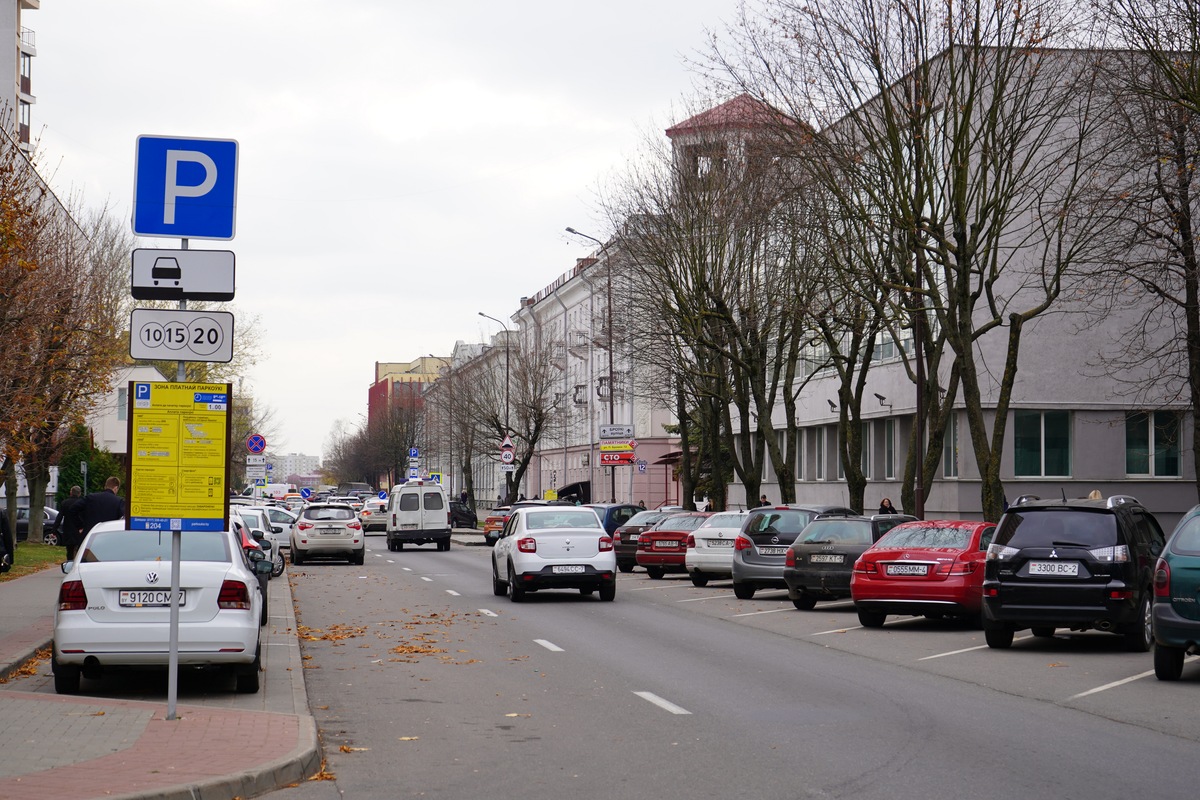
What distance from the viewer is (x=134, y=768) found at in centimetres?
793

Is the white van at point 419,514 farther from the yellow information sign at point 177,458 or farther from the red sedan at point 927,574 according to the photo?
the yellow information sign at point 177,458

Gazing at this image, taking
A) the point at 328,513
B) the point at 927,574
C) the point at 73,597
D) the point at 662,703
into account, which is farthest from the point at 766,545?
the point at 328,513

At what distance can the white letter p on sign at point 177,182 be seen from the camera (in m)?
9.82

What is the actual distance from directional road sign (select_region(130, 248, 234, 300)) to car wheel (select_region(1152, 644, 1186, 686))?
8905mm

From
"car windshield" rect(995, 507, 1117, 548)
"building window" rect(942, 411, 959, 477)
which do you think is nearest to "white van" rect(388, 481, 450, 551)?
"building window" rect(942, 411, 959, 477)

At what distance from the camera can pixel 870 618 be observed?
1905cm

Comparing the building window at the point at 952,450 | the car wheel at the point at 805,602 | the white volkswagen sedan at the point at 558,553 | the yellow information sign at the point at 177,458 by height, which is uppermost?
the building window at the point at 952,450

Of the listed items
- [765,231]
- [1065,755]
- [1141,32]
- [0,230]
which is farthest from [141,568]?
[765,231]

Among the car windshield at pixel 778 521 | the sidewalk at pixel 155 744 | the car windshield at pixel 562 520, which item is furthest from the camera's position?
the car windshield at pixel 778 521

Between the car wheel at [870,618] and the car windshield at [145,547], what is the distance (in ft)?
31.0

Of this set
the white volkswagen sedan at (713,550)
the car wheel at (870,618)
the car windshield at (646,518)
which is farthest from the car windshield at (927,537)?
the car windshield at (646,518)

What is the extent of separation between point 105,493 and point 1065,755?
1749 cm

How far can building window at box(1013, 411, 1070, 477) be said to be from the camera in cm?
3978

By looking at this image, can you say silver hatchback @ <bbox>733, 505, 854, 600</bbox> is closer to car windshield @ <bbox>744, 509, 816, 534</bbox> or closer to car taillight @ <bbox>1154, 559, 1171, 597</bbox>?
car windshield @ <bbox>744, 509, 816, 534</bbox>
